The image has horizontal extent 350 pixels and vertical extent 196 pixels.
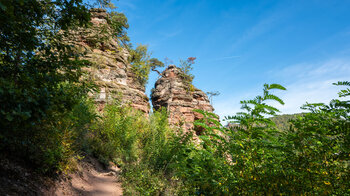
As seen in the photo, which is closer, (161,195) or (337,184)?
(337,184)

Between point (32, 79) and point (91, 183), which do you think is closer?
point (32, 79)

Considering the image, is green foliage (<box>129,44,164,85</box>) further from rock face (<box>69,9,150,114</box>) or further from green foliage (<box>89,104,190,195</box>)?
green foliage (<box>89,104,190,195</box>)

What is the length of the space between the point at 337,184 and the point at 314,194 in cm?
22

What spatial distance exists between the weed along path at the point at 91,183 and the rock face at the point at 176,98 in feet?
37.8

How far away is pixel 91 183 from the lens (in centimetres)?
479

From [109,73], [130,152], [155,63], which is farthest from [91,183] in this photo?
[155,63]

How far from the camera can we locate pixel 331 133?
5.96 ft

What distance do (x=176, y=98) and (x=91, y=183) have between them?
14684mm

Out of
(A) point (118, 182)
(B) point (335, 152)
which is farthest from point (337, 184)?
(A) point (118, 182)

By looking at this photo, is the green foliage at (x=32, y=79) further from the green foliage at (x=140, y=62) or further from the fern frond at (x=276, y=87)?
the green foliage at (x=140, y=62)

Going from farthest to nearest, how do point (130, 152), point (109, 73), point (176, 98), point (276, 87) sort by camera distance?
point (176, 98) < point (109, 73) < point (130, 152) < point (276, 87)

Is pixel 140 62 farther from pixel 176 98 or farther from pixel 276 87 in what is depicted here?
pixel 276 87

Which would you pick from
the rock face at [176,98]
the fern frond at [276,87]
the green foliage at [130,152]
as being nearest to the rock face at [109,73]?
the green foliage at [130,152]

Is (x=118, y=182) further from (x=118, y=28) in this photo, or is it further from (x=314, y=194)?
(x=314, y=194)
